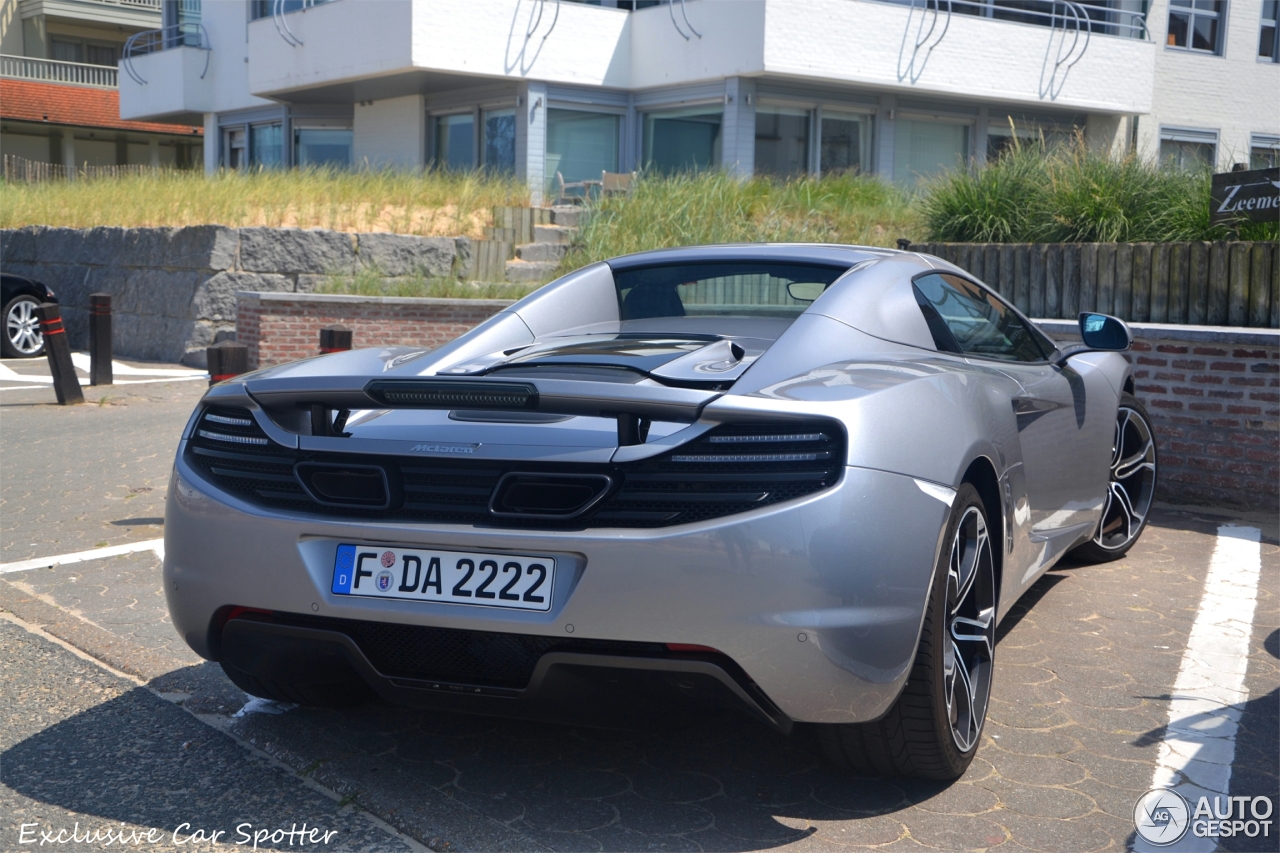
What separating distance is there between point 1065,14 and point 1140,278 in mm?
16789

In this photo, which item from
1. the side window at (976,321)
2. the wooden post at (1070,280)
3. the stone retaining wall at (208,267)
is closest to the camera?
the side window at (976,321)

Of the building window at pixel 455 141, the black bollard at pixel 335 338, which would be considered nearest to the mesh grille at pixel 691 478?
the black bollard at pixel 335 338

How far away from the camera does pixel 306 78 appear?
2352 centimetres

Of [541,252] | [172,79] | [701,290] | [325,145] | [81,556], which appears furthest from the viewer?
[172,79]

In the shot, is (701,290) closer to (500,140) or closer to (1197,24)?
(500,140)

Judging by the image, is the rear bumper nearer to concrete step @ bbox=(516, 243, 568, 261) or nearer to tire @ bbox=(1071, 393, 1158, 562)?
tire @ bbox=(1071, 393, 1158, 562)

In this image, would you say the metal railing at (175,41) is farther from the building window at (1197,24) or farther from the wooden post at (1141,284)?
the wooden post at (1141,284)

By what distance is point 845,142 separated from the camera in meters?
23.1

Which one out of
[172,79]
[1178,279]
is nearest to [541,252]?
[1178,279]

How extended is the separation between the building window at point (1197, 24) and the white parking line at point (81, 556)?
2579cm

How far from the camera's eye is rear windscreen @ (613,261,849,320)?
4.25 m

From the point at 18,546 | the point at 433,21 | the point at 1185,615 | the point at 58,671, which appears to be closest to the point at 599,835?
the point at 58,671

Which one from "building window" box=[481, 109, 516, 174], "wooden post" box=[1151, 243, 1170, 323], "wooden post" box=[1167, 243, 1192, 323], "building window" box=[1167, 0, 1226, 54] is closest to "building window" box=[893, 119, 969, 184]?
"building window" box=[1167, 0, 1226, 54]

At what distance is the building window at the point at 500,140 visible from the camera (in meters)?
22.4
